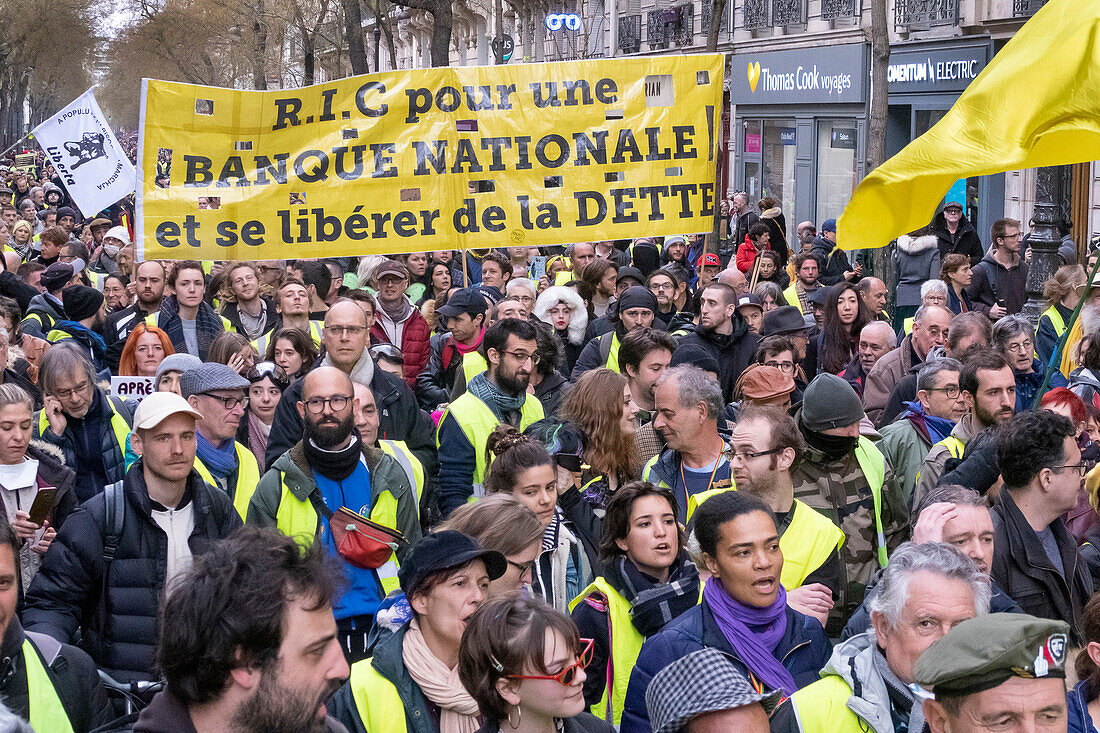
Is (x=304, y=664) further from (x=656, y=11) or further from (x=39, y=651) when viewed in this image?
(x=656, y=11)

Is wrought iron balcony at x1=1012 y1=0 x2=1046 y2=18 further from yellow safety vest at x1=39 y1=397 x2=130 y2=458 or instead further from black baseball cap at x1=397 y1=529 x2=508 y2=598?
black baseball cap at x1=397 y1=529 x2=508 y2=598

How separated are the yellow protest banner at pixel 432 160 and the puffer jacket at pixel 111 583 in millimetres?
4470

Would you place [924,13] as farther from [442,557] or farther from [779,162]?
[442,557]

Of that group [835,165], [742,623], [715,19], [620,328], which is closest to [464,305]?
[620,328]

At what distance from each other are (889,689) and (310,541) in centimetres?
151

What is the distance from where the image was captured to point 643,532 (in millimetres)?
4410

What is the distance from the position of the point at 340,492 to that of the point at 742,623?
6.29ft

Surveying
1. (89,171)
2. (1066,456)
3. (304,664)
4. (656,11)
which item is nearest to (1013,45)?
(1066,456)

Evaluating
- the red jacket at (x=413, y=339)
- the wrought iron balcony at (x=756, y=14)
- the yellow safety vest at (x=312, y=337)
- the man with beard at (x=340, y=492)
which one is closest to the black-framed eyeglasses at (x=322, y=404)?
the man with beard at (x=340, y=492)

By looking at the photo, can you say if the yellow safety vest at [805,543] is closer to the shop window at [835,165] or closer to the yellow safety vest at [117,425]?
the yellow safety vest at [117,425]

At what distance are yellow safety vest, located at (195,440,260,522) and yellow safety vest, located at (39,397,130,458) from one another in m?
0.70

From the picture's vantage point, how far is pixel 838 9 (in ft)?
86.3

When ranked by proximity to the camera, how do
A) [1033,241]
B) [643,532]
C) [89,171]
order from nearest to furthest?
[643,532] → [1033,241] → [89,171]

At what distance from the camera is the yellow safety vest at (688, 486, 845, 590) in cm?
453
